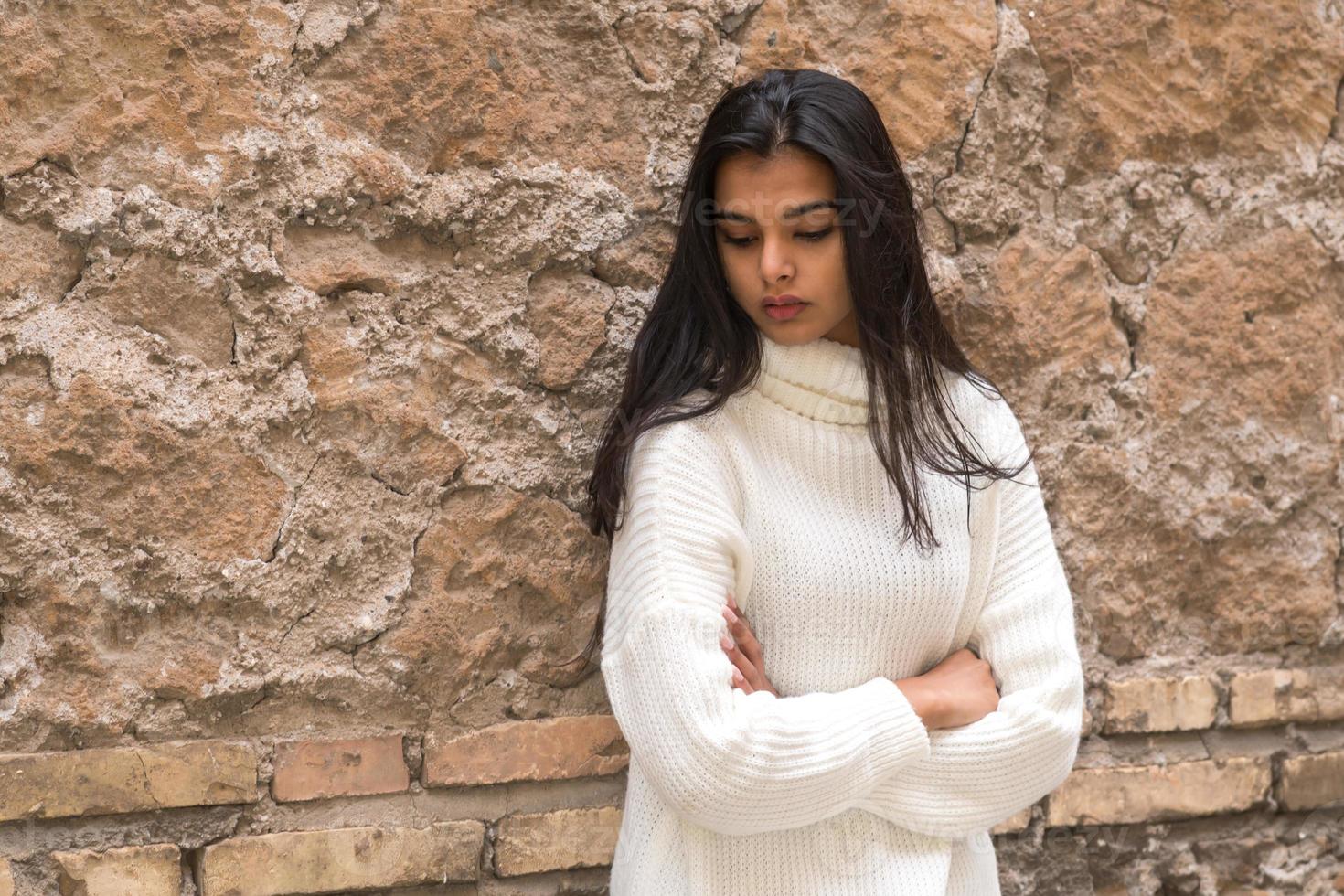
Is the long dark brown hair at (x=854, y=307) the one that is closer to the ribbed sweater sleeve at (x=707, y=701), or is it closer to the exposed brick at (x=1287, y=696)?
the ribbed sweater sleeve at (x=707, y=701)

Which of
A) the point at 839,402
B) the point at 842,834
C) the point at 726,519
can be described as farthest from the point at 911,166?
the point at 842,834

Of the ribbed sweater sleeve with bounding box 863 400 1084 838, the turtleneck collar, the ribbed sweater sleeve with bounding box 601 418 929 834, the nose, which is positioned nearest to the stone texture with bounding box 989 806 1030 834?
the ribbed sweater sleeve with bounding box 863 400 1084 838

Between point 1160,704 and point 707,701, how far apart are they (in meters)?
0.99

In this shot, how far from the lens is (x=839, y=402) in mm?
1665

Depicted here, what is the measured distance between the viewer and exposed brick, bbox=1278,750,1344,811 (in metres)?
2.16

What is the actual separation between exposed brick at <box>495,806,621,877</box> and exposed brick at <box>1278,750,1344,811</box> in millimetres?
1124

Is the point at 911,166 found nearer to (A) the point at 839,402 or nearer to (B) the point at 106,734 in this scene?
(A) the point at 839,402

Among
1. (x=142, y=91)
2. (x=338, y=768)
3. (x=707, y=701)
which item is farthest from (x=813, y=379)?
(x=142, y=91)

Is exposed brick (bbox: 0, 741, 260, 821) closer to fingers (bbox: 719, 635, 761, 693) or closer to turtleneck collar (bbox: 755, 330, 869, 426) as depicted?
fingers (bbox: 719, 635, 761, 693)

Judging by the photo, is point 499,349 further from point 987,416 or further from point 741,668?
point 987,416

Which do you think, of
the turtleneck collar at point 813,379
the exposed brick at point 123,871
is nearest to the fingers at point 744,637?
the turtleneck collar at point 813,379

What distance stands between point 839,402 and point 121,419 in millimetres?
858

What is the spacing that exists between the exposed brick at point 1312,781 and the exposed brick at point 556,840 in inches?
44.3

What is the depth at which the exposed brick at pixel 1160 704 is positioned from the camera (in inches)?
81.5
